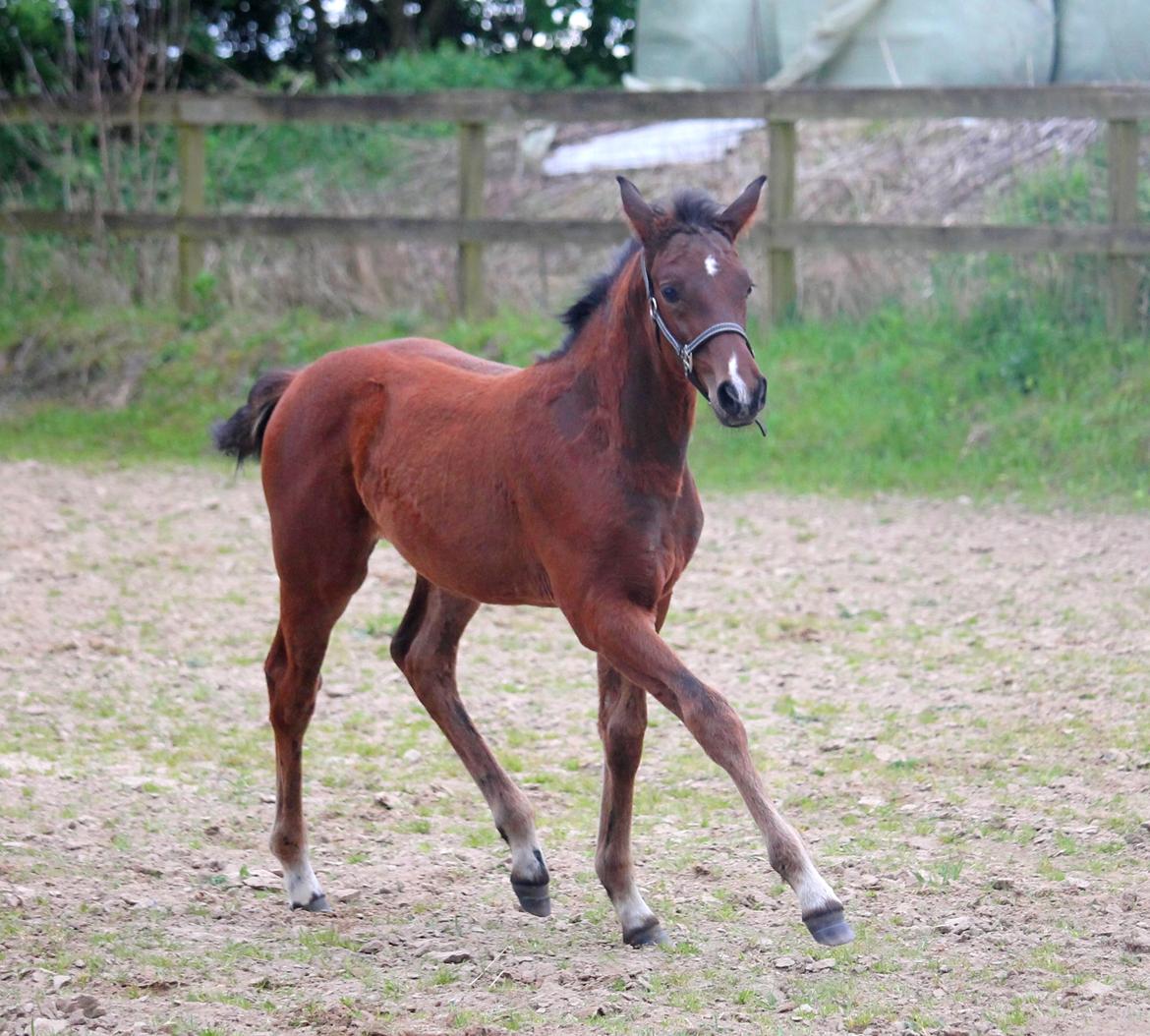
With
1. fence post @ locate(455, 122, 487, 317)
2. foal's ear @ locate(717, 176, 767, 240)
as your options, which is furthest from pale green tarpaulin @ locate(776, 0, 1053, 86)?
foal's ear @ locate(717, 176, 767, 240)

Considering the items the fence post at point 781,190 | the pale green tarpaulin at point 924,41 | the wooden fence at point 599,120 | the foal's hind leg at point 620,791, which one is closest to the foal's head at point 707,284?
the foal's hind leg at point 620,791

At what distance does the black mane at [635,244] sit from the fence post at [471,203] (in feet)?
28.4

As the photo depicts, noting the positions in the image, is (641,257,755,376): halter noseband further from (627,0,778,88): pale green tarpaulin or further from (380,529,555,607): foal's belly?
(627,0,778,88): pale green tarpaulin

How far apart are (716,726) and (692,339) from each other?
1.02 metres

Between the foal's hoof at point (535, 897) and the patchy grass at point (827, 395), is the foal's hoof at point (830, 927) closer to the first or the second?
the foal's hoof at point (535, 897)

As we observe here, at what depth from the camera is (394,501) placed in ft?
16.3

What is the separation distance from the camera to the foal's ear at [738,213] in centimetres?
436

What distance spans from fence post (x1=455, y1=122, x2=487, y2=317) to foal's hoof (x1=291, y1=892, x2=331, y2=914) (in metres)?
8.93

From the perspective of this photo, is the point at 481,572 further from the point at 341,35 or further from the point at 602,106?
the point at 341,35

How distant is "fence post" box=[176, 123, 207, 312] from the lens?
46.1ft

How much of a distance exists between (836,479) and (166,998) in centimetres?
767

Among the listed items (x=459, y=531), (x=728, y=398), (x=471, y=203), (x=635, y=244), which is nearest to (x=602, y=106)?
(x=471, y=203)

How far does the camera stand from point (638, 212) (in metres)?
4.25

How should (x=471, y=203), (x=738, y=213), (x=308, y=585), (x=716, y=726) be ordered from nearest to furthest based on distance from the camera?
(x=716, y=726)
(x=738, y=213)
(x=308, y=585)
(x=471, y=203)
